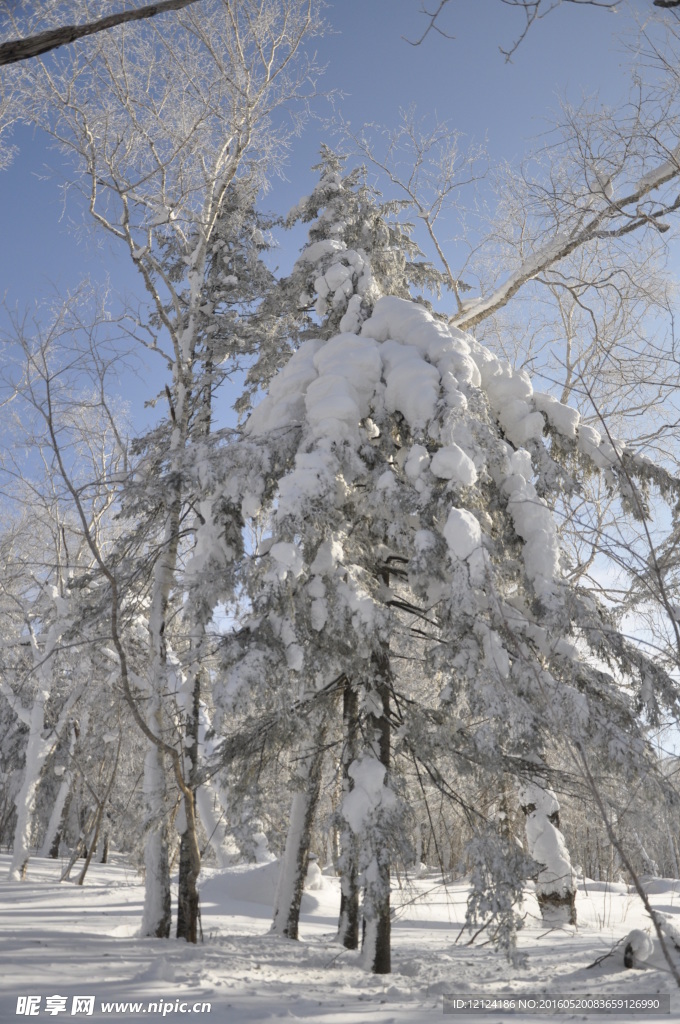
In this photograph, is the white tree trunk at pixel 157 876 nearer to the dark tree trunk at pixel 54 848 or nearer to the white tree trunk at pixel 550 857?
the white tree trunk at pixel 550 857

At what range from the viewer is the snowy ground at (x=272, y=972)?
4.34m

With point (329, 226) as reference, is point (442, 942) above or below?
below

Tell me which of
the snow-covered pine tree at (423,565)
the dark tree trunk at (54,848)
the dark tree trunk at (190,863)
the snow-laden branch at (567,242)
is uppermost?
the snow-laden branch at (567,242)

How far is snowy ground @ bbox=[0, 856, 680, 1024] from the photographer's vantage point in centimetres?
434

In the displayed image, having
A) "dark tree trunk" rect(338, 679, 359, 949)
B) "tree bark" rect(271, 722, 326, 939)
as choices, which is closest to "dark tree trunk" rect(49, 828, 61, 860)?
"tree bark" rect(271, 722, 326, 939)

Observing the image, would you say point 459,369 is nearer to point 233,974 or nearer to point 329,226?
point 329,226

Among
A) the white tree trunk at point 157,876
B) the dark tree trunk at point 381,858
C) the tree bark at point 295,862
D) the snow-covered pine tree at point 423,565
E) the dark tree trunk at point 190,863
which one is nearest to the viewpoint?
the dark tree trunk at point 381,858

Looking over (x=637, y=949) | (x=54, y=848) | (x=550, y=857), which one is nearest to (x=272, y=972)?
(x=637, y=949)

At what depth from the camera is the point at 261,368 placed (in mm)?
10367

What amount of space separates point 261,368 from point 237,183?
3197 mm

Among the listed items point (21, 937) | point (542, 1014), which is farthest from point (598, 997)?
point (21, 937)

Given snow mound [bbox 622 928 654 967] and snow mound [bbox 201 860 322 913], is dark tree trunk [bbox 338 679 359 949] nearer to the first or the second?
snow mound [bbox 622 928 654 967]

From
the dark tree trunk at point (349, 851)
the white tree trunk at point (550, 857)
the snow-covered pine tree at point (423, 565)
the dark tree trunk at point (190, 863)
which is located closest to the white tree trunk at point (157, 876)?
the dark tree trunk at point (190, 863)

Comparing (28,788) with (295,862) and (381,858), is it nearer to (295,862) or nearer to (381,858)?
(295,862)
